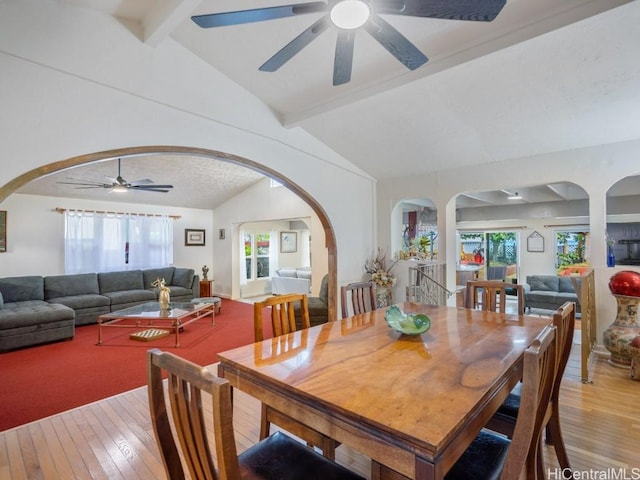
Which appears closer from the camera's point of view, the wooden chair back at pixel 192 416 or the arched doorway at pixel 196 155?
the wooden chair back at pixel 192 416

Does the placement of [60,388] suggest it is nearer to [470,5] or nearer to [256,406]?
[256,406]

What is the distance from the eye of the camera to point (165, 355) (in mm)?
1028

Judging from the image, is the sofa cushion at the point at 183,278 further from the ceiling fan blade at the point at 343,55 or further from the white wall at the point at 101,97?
the ceiling fan blade at the point at 343,55

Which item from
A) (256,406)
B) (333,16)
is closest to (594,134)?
(333,16)

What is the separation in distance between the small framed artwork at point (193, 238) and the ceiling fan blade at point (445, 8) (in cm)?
753

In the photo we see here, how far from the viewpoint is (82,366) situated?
3.66 meters

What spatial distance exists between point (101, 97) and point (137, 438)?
2.55 metres

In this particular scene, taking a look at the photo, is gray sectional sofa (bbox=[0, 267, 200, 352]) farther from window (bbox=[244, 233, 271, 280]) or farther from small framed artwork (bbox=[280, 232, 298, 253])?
small framed artwork (bbox=[280, 232, 298, 253])

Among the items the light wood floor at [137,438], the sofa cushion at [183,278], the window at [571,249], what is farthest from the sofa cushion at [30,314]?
the window at [571,249]

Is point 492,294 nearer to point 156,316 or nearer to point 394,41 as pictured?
point 394,41

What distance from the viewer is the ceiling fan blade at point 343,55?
1814 millimetres

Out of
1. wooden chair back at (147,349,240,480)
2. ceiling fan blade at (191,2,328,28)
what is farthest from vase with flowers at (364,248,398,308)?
wooden chair back at (147,349,240,480)

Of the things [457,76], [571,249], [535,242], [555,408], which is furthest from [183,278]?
[571,249]

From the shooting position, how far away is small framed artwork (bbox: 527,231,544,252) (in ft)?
25.2
